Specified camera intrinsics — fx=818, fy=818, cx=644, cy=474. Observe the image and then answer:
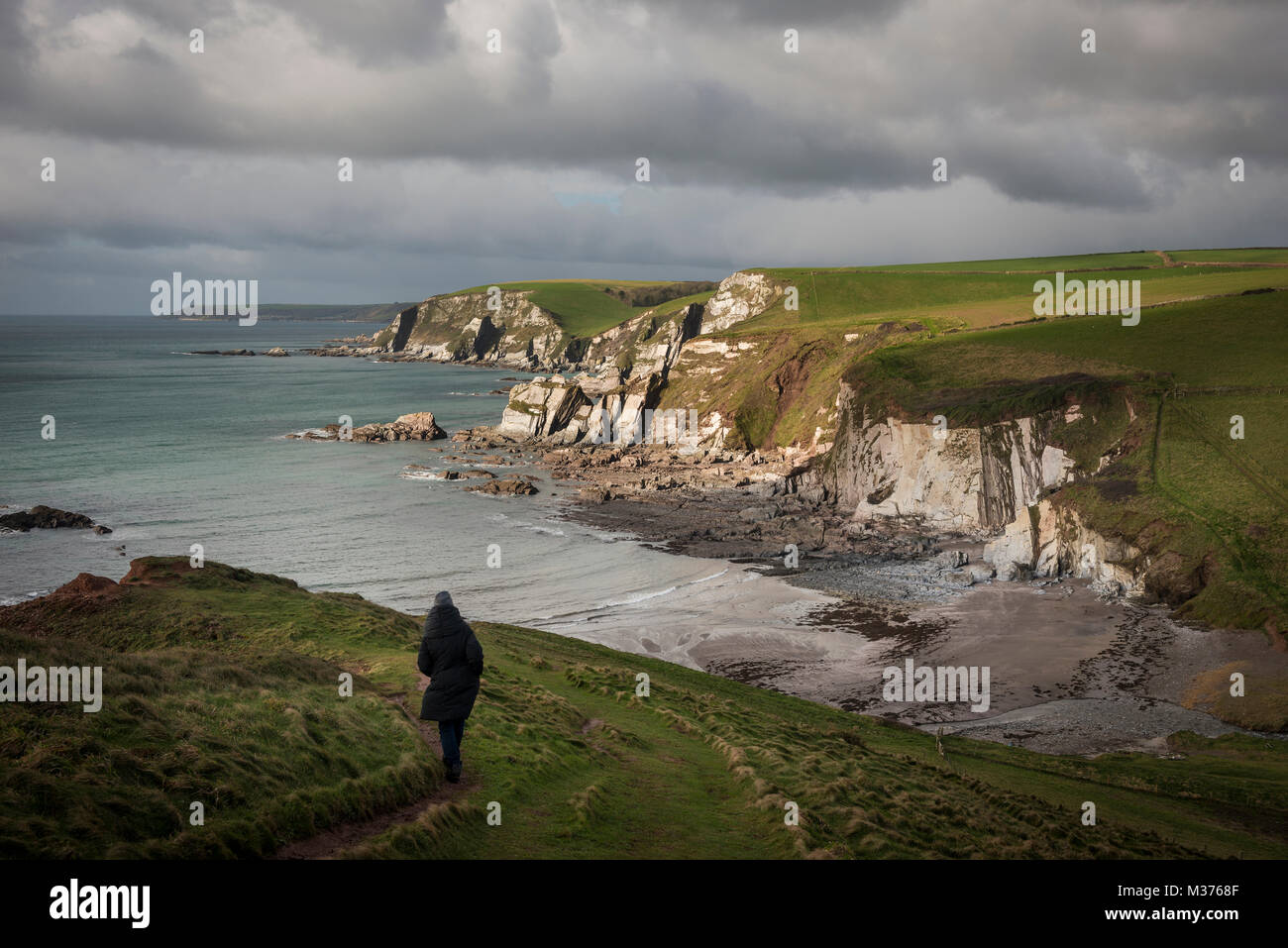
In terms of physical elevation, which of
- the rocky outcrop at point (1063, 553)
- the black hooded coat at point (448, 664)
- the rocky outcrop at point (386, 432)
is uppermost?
the rocky outcrop at point (386, 432)

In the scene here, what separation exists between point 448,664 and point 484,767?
3.20 meters

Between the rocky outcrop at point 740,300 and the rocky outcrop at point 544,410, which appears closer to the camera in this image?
the rocky outcrop at point 544,410

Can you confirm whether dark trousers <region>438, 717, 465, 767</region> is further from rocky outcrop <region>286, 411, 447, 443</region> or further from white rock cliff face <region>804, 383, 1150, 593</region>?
rocky outcrop <region>286, 411, 447, 443</region>

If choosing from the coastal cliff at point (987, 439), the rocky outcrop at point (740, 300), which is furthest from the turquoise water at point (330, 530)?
the rocky outcrop at point (740, 300)

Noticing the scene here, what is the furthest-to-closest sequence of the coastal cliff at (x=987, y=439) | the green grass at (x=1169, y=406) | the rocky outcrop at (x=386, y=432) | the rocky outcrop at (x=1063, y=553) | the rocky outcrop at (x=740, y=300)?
the rocky outcrop at (x=740, y=300), the rocky outcrop at (x=386, y=432), the coastal cliff at (x=987, y=439), the rocky outcrop at (x=1063, y=553), the green grass at (x=1169, y=406)

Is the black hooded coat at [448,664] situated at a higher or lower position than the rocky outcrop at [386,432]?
lower

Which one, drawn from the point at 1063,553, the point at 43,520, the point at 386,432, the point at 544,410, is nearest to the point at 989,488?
the point at 1063,553

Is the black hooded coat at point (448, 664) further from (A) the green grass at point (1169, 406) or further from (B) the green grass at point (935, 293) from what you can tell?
(B) the green grass at point (935, 293)

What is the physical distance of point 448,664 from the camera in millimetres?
13609

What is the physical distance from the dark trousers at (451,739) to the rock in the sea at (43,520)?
67.5 m

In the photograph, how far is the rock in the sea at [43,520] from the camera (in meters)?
67.2

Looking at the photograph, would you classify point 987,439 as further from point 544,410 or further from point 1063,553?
point 544,410
